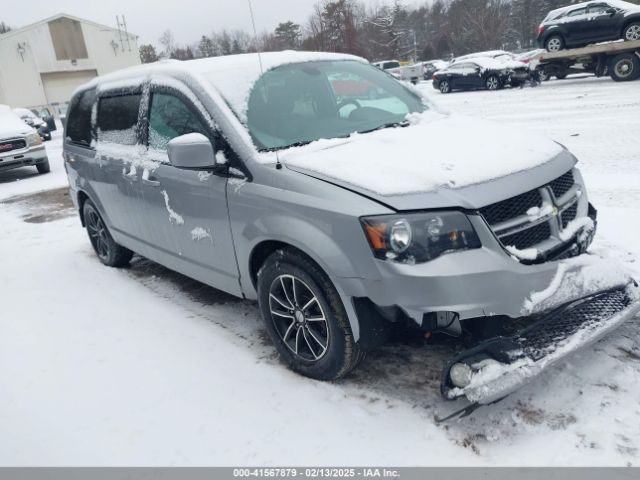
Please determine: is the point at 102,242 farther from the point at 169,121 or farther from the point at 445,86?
the point at 445,86

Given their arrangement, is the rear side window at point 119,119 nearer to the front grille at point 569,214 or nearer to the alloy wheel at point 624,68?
the front grille at point 569,214

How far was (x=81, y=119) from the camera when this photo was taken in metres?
5.29

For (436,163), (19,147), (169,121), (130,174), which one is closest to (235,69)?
(169,121)

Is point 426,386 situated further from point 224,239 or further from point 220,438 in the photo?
point 224,239

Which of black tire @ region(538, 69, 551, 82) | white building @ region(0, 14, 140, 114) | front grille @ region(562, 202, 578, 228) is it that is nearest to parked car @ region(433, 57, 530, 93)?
black tire @ region(538, 69, 551, 82)

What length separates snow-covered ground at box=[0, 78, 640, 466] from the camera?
2.48m

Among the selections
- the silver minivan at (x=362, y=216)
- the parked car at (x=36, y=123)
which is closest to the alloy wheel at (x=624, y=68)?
the silver minivan at (x=362, y=216)

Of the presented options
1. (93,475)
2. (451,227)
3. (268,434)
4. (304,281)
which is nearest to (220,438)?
(268,434)

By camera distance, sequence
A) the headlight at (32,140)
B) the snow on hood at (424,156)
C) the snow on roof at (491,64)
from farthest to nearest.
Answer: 1. the snow on roof at (491,64)
2. the headlight at (32,140)
3. the snow on hood at (424,156)

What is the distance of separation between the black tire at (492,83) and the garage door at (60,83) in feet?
127

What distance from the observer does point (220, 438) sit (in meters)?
2.69

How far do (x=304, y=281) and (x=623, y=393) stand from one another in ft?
5.77

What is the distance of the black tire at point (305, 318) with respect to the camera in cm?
276

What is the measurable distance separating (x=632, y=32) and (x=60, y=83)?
45.7 meters
